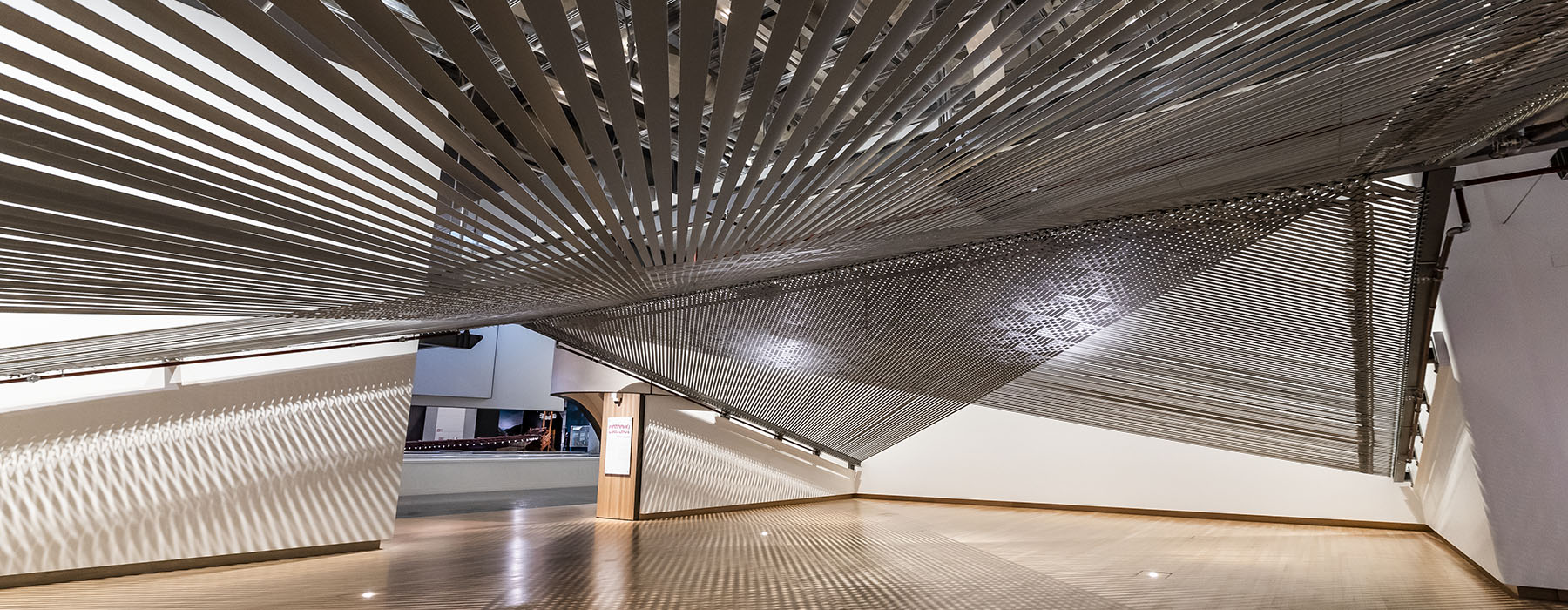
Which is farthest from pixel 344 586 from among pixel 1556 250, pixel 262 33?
pixel 1556 250

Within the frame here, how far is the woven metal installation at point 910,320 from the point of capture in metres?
5.82

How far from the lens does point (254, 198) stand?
2.44m

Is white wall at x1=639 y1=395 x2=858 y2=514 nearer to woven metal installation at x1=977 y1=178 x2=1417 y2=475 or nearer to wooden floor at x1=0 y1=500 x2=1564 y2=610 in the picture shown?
wooden floor at x1=0 y1=500 x2=1564 y2=610

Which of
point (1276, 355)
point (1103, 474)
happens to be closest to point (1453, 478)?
point (1276, 355)

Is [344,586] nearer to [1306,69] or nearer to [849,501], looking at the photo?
[1306,69]

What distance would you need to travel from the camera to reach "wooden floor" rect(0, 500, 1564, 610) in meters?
4.79

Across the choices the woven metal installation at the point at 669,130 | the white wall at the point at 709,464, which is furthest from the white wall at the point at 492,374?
the woven metal installation at the point at 669,130

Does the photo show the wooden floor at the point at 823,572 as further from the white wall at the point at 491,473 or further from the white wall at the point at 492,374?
the white wall at the point at 492,374

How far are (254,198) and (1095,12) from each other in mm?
2508

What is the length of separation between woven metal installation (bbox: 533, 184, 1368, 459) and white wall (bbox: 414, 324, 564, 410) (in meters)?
10.2

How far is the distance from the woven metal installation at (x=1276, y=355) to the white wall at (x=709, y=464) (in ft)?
11.8

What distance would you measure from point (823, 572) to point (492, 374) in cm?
1516

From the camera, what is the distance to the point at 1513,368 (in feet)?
18.0

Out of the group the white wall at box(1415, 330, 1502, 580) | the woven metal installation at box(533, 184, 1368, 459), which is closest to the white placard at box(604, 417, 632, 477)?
the woven metal installation at box(533, 184, 1368, 459)
